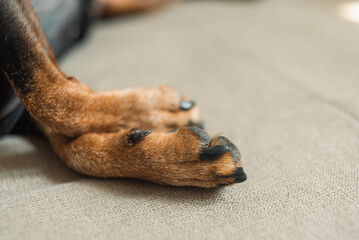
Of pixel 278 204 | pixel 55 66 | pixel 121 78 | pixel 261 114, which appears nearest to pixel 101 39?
pixel 121 78

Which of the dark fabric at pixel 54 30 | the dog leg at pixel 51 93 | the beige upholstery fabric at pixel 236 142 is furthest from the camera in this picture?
the dark fabric at pixel 54 30

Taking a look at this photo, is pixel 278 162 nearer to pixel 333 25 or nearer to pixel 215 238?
pixel 215 238

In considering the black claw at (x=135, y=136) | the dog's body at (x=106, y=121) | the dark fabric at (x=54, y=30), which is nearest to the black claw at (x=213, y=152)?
the dog's body at (x=106, y=121)

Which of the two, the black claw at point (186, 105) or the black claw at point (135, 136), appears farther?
the black claw at point (186, 105)

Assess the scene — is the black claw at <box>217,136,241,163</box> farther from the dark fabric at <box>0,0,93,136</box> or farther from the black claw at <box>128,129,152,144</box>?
the dark fabric at <box>0,0,93,136</box>

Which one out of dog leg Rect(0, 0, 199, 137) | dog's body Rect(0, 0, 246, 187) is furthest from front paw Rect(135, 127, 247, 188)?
dog leg Rect(0, 0, 199, 137)

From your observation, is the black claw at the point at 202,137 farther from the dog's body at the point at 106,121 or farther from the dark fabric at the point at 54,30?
the dark fabric at the point at 54,30

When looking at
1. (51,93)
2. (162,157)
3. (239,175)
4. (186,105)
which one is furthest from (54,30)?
(239,175)

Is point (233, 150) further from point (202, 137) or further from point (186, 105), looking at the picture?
point (186, 105)
